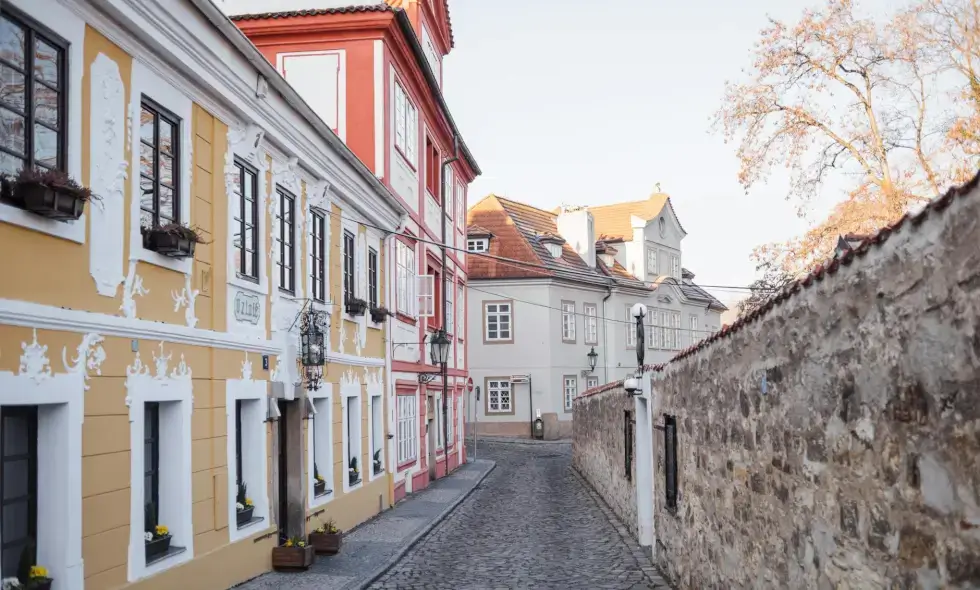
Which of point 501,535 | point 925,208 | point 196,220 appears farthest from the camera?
point 501,535

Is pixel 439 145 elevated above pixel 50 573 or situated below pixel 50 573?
above

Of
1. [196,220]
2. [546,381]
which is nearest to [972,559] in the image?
[196,220]

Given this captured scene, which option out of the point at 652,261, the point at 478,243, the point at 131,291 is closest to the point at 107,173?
the point at 131,291

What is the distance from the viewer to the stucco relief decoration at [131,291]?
8.14 metres

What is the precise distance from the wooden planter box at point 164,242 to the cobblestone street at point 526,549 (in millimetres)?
4536

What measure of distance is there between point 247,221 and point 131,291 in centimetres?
341

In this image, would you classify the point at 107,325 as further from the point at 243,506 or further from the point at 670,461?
the point at 670,461

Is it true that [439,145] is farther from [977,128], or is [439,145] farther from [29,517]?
[29,517]

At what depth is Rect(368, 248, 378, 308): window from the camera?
A: 17953 mm

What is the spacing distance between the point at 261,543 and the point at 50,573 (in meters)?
4.65

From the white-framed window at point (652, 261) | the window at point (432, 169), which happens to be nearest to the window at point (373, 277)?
the window at point (432, 169)

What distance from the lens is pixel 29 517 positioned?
274 inches

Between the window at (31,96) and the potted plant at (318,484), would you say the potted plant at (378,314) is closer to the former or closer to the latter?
the potted plant at (318,484)

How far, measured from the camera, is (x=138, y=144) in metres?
8.45
